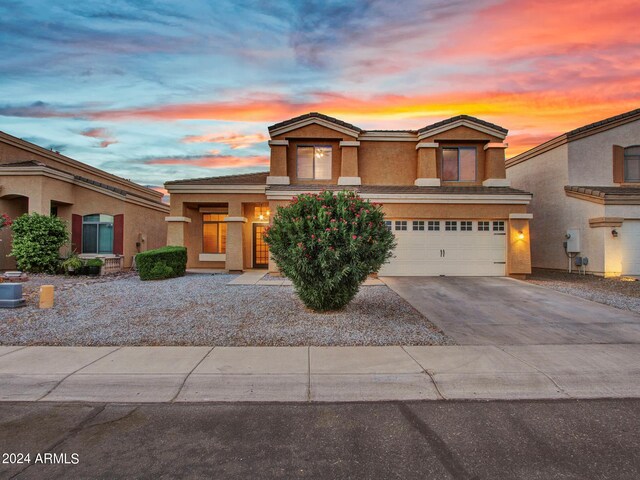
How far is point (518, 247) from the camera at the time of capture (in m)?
14.8

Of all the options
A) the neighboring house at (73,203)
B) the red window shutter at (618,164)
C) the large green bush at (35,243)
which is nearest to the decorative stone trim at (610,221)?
the red window shutter at (618,164)

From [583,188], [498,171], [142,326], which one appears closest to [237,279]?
[142,326]

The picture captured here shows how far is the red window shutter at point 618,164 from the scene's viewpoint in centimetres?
1697

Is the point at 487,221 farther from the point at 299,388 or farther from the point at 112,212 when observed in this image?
the point at 112,212

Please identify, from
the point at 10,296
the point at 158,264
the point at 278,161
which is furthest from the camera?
the point at 278,161

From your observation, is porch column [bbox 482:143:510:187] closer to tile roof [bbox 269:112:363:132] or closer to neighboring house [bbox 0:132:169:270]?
tile roof [bbox 269:112:363:132]

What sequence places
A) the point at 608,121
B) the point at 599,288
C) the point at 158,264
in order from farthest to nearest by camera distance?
the point at 608,121
the point at 158,264
the point at 599,288

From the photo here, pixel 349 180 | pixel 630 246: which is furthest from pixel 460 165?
pixel 630 246

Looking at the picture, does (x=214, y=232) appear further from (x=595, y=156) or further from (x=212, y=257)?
(x=595, y=156)

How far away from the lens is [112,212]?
17344 mm

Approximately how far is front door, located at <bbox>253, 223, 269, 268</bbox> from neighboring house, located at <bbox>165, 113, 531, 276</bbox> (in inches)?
2.1

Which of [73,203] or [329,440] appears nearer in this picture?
[329,440]

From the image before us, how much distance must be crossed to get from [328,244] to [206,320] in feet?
10.6

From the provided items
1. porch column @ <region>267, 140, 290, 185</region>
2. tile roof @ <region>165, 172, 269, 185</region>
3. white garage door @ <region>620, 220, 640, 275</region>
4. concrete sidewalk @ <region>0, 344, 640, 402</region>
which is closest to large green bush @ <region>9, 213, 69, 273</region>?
tile roof @ <region>165, 172, 269, 185</region>
